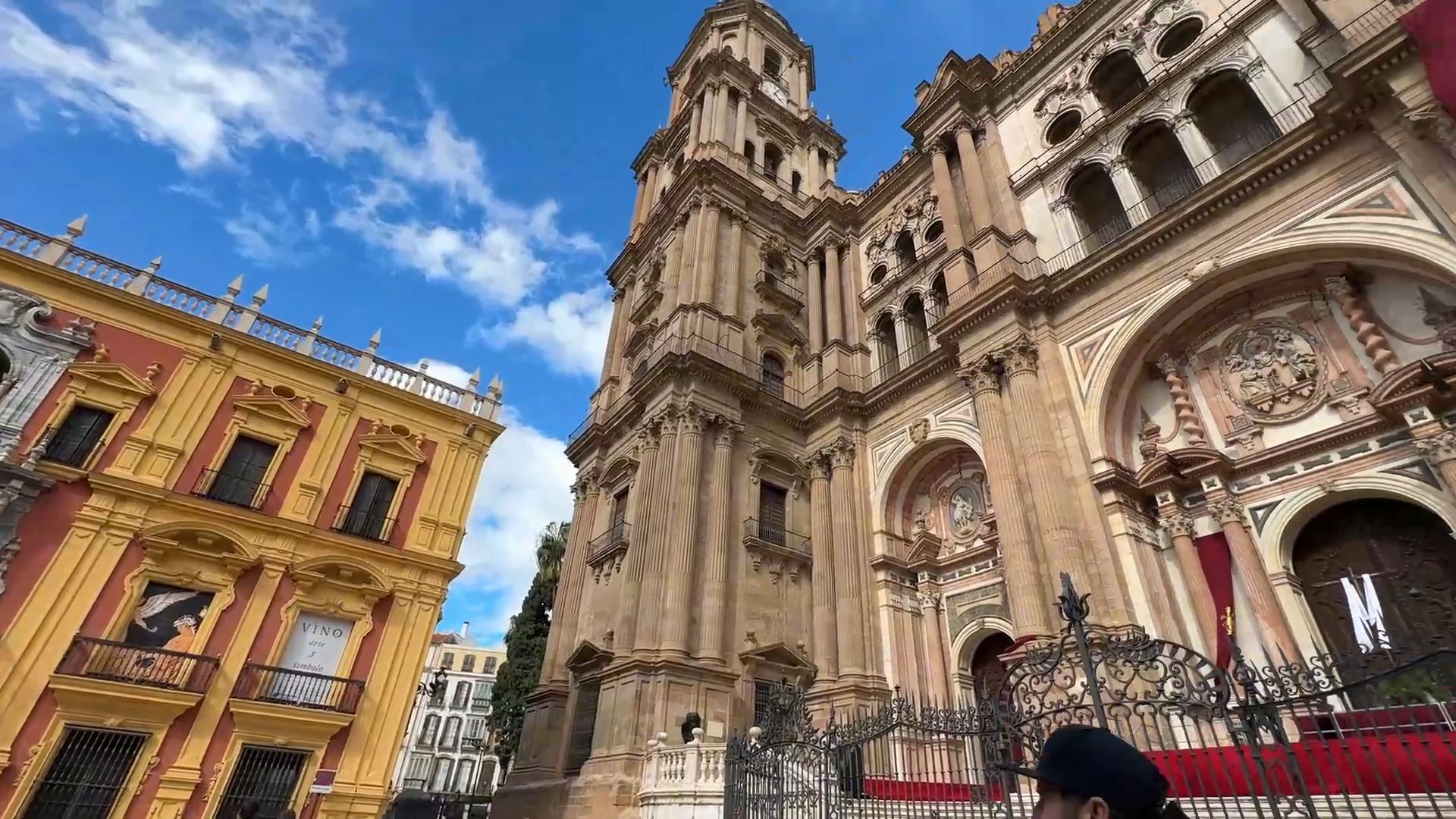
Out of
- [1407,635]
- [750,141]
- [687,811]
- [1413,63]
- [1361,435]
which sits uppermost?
[750,141]

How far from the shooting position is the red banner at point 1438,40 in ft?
30.2

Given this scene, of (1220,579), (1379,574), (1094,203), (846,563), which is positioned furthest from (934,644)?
(1094,203)

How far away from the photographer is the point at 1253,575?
11125 mm

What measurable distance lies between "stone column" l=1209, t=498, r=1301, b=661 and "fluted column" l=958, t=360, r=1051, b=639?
3.09 metres

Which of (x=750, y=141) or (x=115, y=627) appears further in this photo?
(x=750, y=141)

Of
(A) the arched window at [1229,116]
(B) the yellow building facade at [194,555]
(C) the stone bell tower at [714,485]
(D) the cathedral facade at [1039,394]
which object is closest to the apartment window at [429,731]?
(C) the stone bell tower at [714,485]

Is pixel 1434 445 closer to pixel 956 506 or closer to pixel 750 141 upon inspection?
pixel 956 506

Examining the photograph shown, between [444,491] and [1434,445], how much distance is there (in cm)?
1891

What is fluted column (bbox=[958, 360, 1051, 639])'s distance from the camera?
1223 centimetres

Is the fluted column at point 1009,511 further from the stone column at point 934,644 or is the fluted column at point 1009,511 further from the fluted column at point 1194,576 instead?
the stone column at point 934,644

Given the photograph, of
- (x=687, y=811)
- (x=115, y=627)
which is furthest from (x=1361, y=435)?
(x=115, y=627)

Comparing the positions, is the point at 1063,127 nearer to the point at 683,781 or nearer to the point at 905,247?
the point at 905,247

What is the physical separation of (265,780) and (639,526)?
876cm

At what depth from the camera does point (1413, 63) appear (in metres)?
10.0
